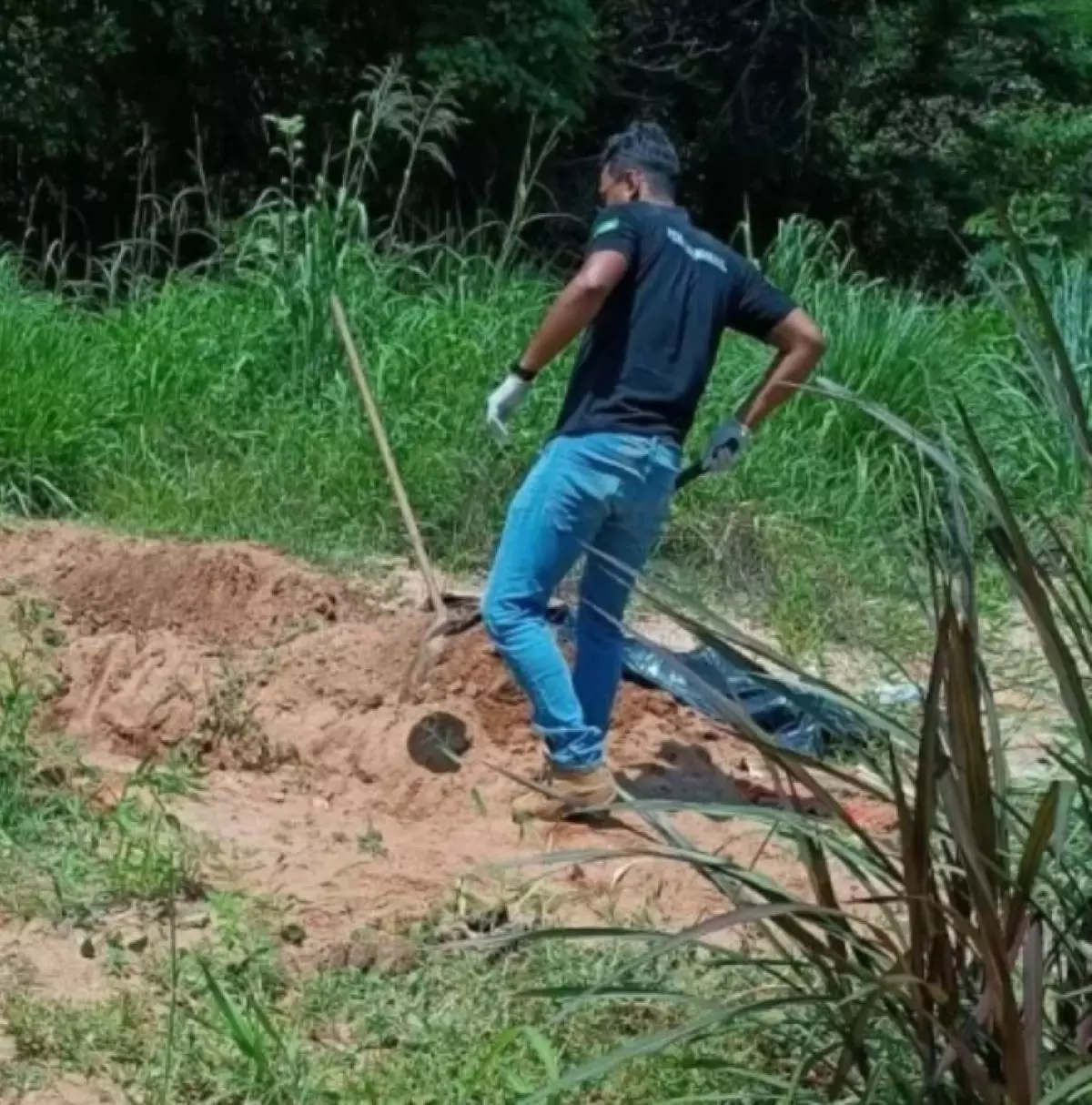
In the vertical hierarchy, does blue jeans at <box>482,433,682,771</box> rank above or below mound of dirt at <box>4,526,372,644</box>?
above

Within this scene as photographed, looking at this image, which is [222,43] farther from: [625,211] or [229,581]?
[625,211]

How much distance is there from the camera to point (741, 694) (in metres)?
6.65

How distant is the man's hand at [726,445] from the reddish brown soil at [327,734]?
0.85 metres

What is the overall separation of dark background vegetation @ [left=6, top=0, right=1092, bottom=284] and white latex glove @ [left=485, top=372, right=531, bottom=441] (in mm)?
7495

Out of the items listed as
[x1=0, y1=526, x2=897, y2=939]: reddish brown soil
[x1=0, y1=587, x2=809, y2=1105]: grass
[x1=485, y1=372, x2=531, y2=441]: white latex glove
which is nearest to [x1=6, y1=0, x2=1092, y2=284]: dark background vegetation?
[x1=0, y1=526, x2=897, y2=939]: reddish brown soil

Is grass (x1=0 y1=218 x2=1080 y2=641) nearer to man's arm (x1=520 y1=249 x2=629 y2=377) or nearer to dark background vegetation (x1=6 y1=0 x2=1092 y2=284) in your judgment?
man's arm (x1=520 y1=249 x2=629 y2=377)

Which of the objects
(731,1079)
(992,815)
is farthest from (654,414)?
(992,815)

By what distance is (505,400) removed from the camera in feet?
19.6

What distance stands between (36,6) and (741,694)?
33.0ft

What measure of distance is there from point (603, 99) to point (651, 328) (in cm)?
1238

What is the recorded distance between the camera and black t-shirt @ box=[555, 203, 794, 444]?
5.59m

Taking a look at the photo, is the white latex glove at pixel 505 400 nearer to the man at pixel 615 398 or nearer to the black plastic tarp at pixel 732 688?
the man at pixel 615 398

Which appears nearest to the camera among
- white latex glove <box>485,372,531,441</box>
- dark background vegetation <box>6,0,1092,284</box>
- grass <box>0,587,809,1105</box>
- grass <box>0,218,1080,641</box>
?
grass <box>0,587,809,1105</box>

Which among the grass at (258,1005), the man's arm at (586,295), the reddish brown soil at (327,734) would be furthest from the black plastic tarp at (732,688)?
the grass at (258,1005)
